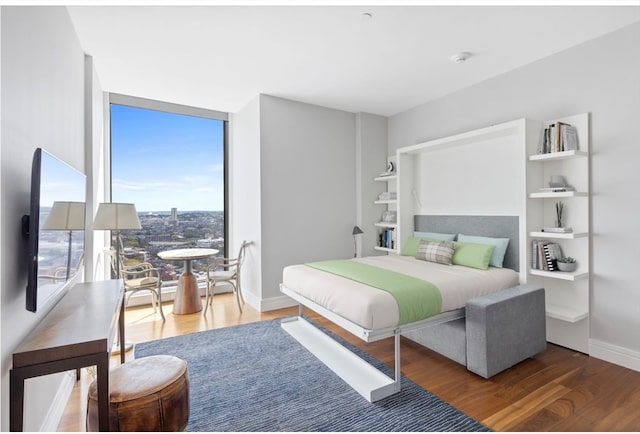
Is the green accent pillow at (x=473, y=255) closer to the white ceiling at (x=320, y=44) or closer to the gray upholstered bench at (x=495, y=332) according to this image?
the gray upholstered bench at (x=495, y=332)

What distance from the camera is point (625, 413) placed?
2.00 m

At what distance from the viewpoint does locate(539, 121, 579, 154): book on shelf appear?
2.83 m

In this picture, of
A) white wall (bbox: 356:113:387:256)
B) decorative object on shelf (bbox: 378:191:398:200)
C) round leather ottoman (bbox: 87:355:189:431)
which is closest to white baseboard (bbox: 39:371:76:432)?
round leather ottoman (bbox: 87:355:189:431)

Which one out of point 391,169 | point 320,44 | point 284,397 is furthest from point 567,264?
point 320,44

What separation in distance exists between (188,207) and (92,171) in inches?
66.7

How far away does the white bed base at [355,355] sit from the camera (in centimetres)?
223

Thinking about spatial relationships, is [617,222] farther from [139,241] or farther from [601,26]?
[139,241]

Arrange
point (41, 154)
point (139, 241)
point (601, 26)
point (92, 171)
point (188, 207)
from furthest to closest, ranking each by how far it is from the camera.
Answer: point (188, 207) → point (139, 241) → point (92, 171) → point (601, 26) → point (41, 154)

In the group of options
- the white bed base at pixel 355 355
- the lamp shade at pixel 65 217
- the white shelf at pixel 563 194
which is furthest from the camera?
the white shelf at pixel 563 194

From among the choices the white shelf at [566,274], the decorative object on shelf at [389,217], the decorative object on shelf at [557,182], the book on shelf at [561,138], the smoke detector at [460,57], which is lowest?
the white shelf at [566,274]

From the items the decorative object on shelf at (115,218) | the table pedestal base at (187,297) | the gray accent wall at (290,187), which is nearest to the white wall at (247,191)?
the gray accent wall at (290,187)

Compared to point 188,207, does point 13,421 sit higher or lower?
lower

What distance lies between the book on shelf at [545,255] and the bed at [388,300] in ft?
0.76

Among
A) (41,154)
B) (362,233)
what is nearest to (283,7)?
(41,154)
